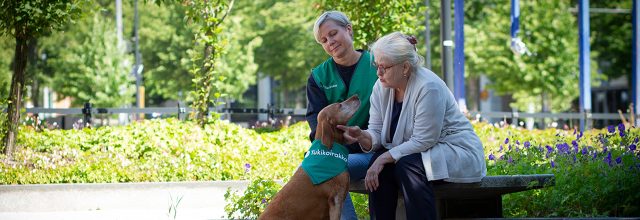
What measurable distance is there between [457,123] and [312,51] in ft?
114

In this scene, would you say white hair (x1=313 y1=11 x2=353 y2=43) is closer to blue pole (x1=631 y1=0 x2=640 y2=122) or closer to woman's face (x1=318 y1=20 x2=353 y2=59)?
woman's face (x1=318 y1=20 x2=353 y2=59)

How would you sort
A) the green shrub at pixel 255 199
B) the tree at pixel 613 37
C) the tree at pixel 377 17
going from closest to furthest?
the green shrub at pixel 255 199, the tree at pixel 377 17, the tree at pixel 613 37

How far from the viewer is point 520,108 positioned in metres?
40.7

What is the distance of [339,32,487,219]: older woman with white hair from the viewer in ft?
18.1

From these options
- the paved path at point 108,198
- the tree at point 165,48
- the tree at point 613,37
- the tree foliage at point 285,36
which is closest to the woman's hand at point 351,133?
the paved path at point 108,198

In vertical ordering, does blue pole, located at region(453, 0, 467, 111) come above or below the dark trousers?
above

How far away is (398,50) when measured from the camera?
5691 millimetres

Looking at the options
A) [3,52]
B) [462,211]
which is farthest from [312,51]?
[462,211]

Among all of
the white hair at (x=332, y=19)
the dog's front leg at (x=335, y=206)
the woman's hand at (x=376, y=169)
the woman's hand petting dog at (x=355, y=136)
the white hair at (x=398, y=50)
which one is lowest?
the dog's front leg at (x=335, y=206)

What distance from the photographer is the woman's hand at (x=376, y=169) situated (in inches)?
221

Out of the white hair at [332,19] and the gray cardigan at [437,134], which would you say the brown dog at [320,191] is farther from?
the white hair at [332,19]

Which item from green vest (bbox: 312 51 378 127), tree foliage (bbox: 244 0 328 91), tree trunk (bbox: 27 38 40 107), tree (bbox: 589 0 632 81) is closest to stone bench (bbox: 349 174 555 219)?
green vest (bbox: 312 51 378 127)

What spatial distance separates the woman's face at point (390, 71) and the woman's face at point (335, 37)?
673mm

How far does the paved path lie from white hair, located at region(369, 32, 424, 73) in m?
5.34
